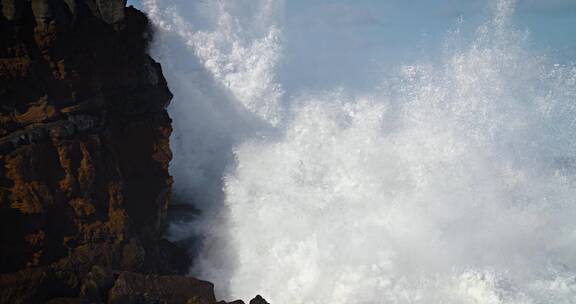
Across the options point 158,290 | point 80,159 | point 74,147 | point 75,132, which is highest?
point 75,132

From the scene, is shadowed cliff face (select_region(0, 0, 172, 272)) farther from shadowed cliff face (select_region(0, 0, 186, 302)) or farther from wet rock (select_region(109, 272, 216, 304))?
wet rock (select_region(109, 272, 216, 304))

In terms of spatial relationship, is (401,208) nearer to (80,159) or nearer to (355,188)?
(355,188)

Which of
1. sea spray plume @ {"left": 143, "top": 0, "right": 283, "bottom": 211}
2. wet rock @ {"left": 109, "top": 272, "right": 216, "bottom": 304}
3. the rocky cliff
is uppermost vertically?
sea spray plume @ {"left": 143, "top": 0, "right": 283, "bottom": 211}

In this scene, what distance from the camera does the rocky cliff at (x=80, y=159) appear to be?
867 centimetres

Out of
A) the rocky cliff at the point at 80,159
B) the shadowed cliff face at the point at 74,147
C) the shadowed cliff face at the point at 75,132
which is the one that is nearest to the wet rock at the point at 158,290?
the rocky cliff at the point at 80,159

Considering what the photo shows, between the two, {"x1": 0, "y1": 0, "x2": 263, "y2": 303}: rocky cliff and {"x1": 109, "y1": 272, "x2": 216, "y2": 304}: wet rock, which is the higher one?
{"x1": 0, "y1": 0, "x2": 263, "y2": 303}: rocky cliff

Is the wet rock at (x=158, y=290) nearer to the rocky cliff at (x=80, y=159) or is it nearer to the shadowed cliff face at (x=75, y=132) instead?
A: the rocky cliff at (x=80, y=159)

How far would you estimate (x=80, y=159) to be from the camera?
31.2 feet

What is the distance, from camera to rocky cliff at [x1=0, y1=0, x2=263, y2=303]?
867 centimetres

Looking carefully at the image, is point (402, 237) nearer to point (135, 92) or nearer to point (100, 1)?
point (135, 92)

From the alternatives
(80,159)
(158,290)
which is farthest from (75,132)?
(158,290)

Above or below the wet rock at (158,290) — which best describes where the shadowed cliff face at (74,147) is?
above

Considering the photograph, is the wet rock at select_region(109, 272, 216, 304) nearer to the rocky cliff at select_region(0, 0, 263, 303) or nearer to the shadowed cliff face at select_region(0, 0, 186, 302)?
the rocky cliff at select_region(0, 0, 263, 303)

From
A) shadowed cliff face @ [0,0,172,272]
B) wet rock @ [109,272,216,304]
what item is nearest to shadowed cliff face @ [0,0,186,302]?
shadowed cliff face @ [0,0,172,272]
